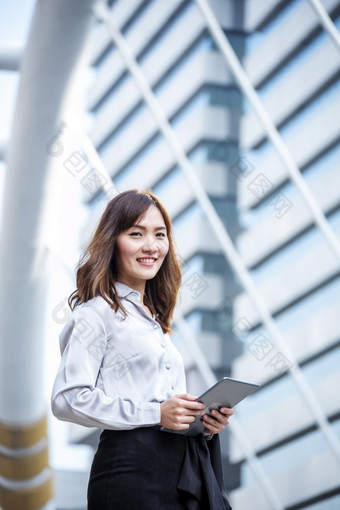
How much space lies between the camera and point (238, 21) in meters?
7.82

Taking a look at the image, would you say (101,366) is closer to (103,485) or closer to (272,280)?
(103,485)

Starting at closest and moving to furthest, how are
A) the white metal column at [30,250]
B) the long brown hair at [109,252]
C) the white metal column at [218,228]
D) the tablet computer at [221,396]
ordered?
1. the tablet computer at [221,396]
2. the long brown hair at [109,252]
3. the white metal column at [30,250]
4. the white metal column at [218,228]

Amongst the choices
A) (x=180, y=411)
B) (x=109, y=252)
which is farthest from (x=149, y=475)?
(x=109, y=252)

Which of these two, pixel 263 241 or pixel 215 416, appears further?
pixel 263 241

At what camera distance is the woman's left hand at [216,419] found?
5.72ft

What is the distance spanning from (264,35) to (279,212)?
164 cm

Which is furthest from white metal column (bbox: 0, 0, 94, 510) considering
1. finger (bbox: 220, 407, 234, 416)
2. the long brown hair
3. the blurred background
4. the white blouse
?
finger (bbox: 220, 407, 234, 416)

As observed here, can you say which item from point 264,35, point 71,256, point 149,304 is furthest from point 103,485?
point 264,35

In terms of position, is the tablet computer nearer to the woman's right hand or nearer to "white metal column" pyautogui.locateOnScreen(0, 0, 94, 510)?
the woman's right hand

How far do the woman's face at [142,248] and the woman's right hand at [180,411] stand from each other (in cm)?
31

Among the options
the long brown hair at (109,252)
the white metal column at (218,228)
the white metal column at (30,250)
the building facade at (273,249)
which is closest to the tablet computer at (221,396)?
the long brown hair at (109,252)

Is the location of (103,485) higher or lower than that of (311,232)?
lower

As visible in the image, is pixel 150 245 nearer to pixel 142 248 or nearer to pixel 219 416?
pixel 142 248

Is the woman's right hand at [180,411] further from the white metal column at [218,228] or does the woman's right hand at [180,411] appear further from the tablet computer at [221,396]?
the white metal column at [218,228]
